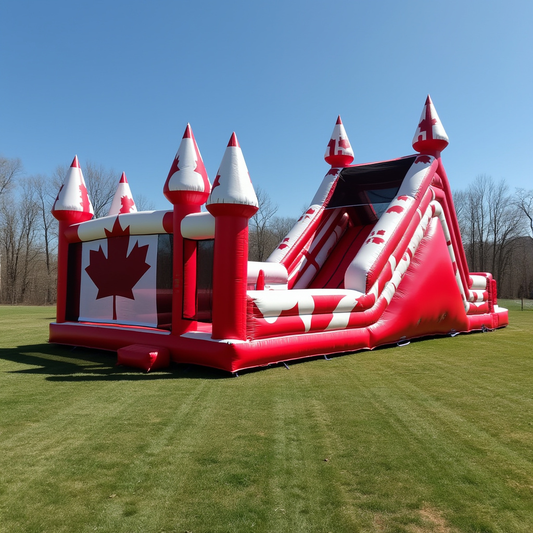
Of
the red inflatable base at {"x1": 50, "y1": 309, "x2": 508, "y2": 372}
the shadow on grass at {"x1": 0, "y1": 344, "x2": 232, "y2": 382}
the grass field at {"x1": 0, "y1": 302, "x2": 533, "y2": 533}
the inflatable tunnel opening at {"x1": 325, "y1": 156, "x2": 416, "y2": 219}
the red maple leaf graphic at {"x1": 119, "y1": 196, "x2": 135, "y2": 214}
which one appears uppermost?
the inflatable tunnel opening at {"x1": 325, "y1": 156, "x2": 416, "y2": 219}

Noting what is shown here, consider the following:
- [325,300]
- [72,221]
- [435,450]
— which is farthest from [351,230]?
[435,450]

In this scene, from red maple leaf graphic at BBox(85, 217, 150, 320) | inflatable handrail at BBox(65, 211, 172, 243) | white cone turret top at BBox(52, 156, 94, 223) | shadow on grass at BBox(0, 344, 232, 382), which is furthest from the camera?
white cone turret top at BBox(52, 156, 94, 223)

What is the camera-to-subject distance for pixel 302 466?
235cm

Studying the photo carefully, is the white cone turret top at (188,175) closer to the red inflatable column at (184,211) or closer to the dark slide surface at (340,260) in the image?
the red inflatable column at (184,211)

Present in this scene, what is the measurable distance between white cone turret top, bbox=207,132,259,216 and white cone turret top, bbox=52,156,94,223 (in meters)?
3.05

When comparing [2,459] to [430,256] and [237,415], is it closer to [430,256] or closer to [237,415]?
[237,415]

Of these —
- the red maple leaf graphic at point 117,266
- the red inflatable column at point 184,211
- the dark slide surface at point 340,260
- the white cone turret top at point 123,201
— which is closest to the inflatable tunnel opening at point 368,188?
the dark slide surface at point 340,260

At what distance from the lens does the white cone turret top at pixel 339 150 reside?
8.84 meters

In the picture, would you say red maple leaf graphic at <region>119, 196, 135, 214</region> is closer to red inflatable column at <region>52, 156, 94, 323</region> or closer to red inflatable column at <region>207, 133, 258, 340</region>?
red inflatable column at <region>52, 156, 94, 323</region>

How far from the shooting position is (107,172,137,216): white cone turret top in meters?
7.59

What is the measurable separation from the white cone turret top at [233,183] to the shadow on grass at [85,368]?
67.8 inches

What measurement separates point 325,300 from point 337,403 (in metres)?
2.16

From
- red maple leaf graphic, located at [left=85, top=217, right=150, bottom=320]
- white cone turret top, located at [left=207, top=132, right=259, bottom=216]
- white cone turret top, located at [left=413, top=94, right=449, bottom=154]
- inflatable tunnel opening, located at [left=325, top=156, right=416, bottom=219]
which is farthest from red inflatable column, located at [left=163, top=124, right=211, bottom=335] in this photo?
white cone turret top, located at [left=413, top=94, right=449, bottom=154]

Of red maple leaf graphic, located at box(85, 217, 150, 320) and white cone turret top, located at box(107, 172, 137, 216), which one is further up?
white cone turret top, located at box(107, 172, 137, 216)
